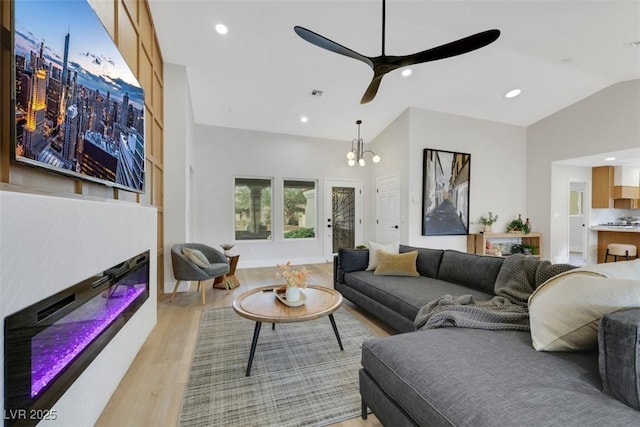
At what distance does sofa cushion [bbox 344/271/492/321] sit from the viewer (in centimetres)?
229

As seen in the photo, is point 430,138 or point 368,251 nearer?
point 368,251

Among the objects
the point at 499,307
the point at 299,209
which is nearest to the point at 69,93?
the point at 499,307

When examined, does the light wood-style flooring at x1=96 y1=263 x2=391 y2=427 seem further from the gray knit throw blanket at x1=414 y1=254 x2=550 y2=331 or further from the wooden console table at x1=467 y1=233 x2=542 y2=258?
the wooden console table at x1=467 y1=233 x2=542 y2=258

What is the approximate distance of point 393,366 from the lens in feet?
4.14

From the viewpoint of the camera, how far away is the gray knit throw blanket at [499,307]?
159 centimetres

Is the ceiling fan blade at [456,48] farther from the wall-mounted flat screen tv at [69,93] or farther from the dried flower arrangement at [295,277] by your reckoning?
the wall-mounted flat screen tv at [69,93]

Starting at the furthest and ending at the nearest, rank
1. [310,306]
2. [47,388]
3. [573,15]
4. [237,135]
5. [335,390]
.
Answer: [237,135] → [573,15] → [310,306] → [335,390] → [47,388]

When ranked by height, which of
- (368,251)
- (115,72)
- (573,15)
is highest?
(573,15)

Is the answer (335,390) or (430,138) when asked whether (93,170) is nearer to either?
(335,390)

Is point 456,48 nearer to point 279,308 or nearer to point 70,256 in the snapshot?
point 279,308

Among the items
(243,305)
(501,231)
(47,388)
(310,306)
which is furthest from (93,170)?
(501,231)

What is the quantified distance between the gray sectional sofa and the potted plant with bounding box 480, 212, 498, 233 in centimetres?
453

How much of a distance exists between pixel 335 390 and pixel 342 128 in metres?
4.96

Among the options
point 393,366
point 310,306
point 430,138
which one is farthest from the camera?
point 430,138
